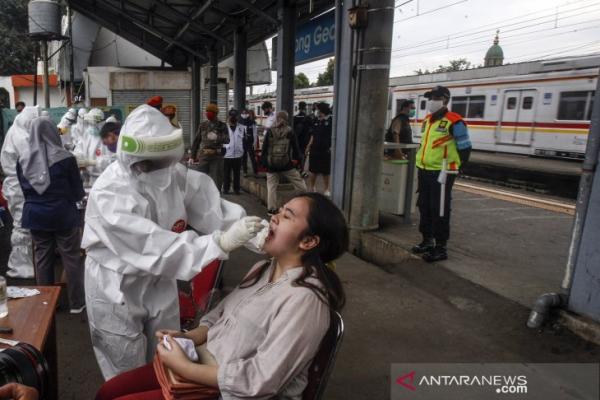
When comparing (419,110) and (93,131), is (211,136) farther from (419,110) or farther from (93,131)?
(419,110)

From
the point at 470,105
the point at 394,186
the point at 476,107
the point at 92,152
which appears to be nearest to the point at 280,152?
the point at 394,186

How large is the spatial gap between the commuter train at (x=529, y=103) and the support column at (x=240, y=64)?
9.21m

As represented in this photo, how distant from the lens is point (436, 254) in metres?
4.51

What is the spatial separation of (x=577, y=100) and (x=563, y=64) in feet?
4.03

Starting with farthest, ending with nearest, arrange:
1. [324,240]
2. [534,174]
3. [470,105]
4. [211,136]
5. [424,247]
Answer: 1. [470,105]
2. [534,174]
3. [211,136]
4. [424,247]
5. [324,240]

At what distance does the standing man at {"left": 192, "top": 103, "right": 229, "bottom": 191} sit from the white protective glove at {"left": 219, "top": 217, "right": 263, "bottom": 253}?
19.6 ft

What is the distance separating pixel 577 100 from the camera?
13.0 m

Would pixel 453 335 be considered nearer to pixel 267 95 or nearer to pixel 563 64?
pixel 563 64

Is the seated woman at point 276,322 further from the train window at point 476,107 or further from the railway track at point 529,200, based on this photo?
the train window at point 476,107

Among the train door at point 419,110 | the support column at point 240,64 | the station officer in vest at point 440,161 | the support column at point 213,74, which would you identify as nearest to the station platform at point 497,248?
the station officer in vest at point 440,161

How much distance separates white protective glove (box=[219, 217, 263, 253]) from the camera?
1.71m

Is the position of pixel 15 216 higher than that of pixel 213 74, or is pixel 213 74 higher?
pixel 213 74

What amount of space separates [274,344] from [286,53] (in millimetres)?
7466

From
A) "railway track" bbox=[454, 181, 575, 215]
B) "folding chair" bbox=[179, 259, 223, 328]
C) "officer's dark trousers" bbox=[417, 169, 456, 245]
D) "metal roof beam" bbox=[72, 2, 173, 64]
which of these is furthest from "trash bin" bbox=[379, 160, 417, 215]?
"metal roof beam" bbox=[72, 2, 173, 64]
